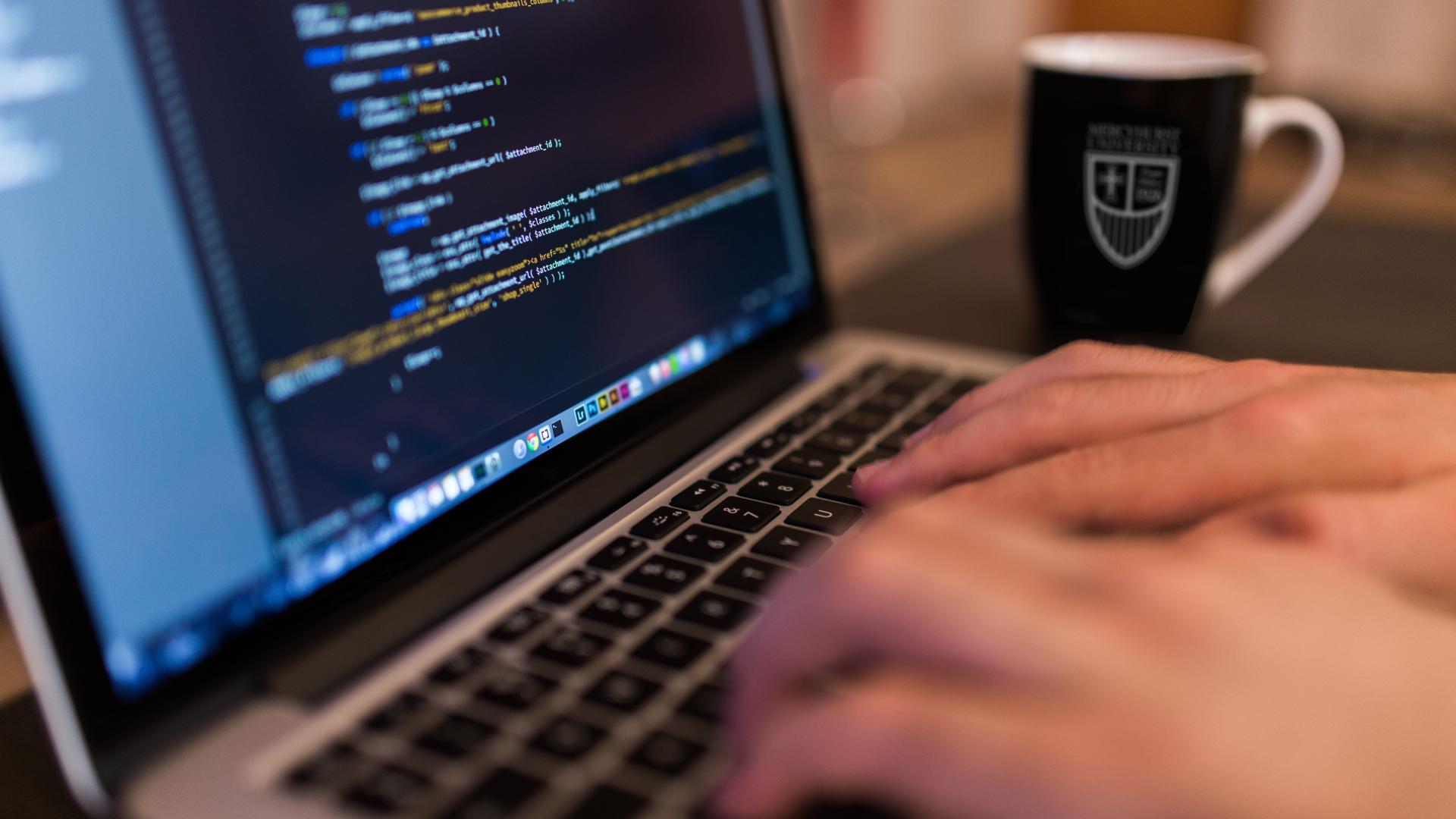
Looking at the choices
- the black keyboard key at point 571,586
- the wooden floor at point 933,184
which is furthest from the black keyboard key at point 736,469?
the wooden floor at point 933,184

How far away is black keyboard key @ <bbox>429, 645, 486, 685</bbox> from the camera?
1.13ft

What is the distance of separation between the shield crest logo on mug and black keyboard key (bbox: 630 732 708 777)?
0.46 metres

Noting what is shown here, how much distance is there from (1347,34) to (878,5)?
3.57 feet

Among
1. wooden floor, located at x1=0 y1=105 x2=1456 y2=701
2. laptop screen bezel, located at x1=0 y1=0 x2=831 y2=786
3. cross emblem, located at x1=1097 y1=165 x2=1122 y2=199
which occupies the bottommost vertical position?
wooden floor, located at x1=0 y1=105 x2=1456 y2=701

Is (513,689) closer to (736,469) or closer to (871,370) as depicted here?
(736,469)

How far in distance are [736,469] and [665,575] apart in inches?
4.1

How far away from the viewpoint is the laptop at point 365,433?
30 centimetres

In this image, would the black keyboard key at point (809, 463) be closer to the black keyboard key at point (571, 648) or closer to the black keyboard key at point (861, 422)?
the black keyboard key at point (861, 422)

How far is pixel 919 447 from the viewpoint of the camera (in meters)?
0.44

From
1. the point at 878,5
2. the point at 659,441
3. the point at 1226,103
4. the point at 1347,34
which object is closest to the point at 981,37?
the point at 878,5

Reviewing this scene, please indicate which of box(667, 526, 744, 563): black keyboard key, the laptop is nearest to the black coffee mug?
the laptop

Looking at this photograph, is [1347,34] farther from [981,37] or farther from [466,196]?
[466,196]

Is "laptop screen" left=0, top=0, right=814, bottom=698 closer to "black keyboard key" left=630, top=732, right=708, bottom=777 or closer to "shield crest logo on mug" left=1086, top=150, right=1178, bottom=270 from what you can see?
"black keyboard key" left=630, top=732, right=708, bottom=777

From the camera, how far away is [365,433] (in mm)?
385
